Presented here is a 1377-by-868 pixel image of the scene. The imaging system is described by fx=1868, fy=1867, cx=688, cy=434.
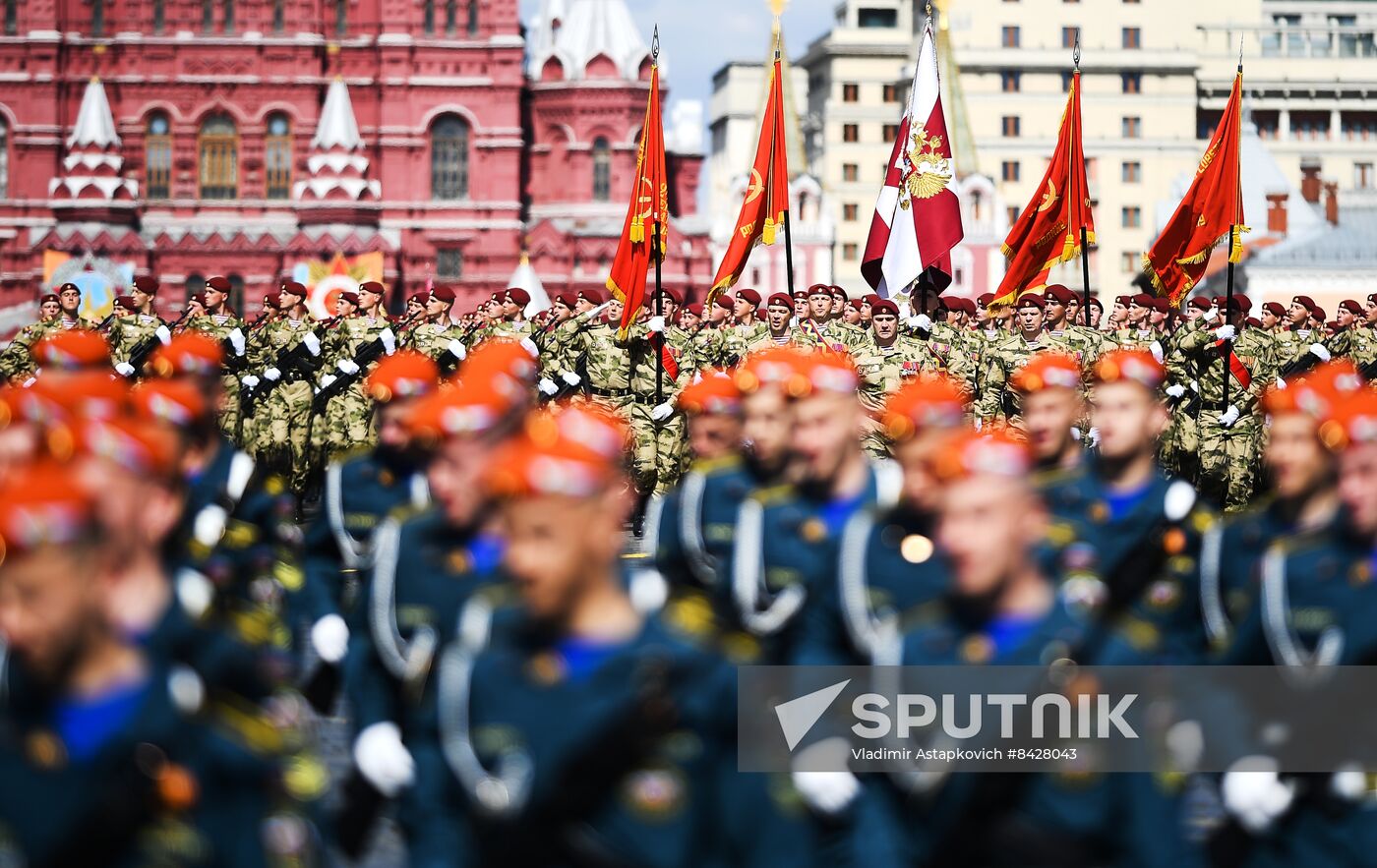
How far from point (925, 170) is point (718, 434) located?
10.0 metres

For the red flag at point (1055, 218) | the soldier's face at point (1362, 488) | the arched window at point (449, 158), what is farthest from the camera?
the arched window at point (449, 158)

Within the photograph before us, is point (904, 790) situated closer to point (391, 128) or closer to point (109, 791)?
point (109, 791)

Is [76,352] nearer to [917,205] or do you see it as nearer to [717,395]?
[717,395]

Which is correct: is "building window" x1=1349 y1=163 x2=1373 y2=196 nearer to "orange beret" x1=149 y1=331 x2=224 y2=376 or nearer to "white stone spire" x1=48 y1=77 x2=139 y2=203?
"white stone spire" x1=48 y1=77 x2=139 y2=203

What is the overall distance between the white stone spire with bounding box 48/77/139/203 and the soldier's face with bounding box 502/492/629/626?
1858 inches

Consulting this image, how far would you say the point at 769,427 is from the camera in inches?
270

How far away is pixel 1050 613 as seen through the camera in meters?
4.66

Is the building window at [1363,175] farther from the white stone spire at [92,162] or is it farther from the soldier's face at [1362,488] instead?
the soldier's face at [1362,488]

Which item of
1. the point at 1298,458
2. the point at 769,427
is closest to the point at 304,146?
the point at 769,427

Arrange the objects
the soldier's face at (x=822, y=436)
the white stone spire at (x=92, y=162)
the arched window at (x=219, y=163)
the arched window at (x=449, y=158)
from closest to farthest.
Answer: the soldier's face at (x=822, y=436)
the white stone spire at (x=92, y=162)
the arched window at (x=219, y=163)
the arched window at (x=449, y=158)

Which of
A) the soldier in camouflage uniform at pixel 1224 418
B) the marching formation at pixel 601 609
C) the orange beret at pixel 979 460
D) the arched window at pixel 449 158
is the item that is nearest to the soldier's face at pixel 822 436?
the marching formation at pixel 601 609

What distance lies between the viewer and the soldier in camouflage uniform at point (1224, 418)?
15.8m

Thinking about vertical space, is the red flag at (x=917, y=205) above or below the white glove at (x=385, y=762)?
above

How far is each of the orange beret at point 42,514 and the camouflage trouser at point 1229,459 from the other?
43.6 feet
